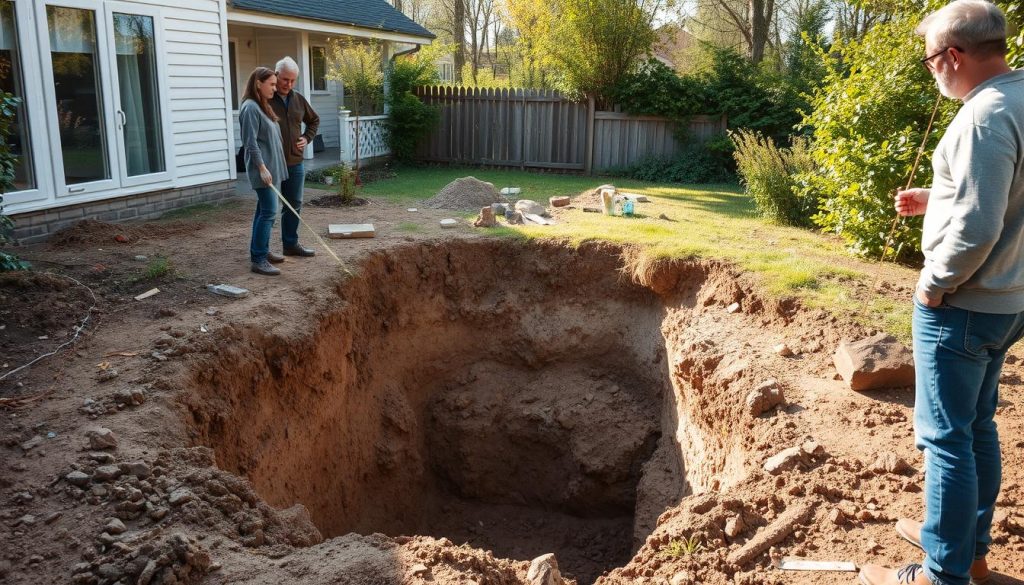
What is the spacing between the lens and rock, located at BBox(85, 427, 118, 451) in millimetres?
3988

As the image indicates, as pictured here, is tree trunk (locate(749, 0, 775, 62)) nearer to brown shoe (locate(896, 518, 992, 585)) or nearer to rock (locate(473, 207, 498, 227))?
rock (locate(473, 207, 498, 227))

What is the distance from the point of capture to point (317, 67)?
704 inches

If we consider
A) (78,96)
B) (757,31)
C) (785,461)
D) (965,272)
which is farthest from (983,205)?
(757,31)

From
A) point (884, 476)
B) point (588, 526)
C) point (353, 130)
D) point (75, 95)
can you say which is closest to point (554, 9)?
point (353, 130)

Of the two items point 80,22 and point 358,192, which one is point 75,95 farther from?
Result: point 358,192

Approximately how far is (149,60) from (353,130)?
537 cm

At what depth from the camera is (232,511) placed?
3.77 m

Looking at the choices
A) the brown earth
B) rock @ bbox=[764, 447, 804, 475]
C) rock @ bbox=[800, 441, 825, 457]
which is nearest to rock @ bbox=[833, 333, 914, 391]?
the brown earth

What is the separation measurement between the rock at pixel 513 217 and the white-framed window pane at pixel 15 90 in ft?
17.5

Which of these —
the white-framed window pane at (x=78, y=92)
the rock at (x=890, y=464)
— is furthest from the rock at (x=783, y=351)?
the white-framed window pane at (x=78, y=92)

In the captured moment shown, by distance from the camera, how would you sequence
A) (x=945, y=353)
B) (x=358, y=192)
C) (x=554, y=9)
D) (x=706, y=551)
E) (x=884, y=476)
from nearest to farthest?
1. (x=945, y=353)
2. (x=706, y=551)
3. (x=884, y=476)
4. (x=358, y=192)
5. (x=554, y=9)

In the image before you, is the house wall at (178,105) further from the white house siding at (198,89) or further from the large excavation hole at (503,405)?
the large excavation hole at (503,405)

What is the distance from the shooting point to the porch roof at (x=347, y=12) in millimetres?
13669

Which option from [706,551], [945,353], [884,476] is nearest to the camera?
[945,353]
